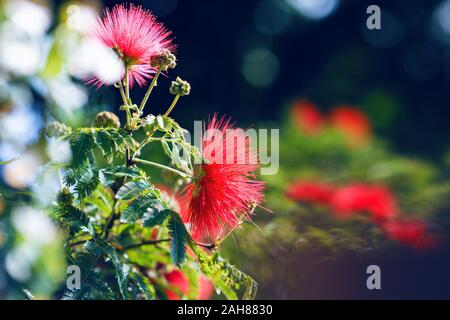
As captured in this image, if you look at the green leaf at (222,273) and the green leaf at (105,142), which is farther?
the green leaf at (222,273)

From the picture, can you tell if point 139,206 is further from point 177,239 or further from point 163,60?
point 163,60

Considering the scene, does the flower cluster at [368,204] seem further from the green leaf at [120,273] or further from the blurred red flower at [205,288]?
the green leaf at [120,273]

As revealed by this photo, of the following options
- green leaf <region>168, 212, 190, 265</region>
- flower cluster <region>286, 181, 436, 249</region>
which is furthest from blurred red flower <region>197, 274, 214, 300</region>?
green leaf <region>168, 212, 190, 265</region>

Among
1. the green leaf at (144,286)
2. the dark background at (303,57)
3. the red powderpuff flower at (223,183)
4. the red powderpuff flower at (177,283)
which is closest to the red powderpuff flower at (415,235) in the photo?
the red powderpuff flower at (223,183)

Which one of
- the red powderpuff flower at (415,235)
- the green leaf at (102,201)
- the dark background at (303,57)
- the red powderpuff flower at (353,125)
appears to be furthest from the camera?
the dark background at (303,57)

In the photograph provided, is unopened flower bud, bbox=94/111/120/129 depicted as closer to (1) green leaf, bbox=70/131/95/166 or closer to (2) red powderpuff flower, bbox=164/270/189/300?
(1) green leaf, bbox=70/131/95/166

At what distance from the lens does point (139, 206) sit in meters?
1.63

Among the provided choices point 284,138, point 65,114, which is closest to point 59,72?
point 65,114

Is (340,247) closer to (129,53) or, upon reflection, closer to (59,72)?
(129,53)

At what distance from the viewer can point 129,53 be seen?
178cm

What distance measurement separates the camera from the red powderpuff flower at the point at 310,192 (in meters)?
2.34

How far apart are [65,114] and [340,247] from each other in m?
1.37

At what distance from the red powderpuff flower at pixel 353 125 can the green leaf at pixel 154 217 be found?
986mm

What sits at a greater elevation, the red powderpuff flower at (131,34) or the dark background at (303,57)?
the dark background at (303,57)
